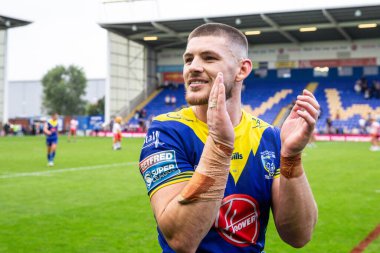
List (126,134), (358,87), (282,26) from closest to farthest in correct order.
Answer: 1. (282,26)
2. (358,87)
3. (126,134)

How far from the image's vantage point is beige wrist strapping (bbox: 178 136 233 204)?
6.98 ft

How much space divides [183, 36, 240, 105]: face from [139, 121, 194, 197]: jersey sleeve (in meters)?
0.21

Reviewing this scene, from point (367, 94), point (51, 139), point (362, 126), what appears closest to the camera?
point (51, 139)

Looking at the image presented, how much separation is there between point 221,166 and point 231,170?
384 mm

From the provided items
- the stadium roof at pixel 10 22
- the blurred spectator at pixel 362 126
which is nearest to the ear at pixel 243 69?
the blurred spectator at pixel 362 126

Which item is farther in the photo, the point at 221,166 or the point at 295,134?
the point at 295,134

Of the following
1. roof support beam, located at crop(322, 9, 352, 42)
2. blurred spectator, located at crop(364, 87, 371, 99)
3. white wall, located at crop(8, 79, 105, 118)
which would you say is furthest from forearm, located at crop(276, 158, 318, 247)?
white wall, located at crop(8, 79, 105, 118)

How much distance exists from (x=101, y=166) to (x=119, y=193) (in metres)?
6.26

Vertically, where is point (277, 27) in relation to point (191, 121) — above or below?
above

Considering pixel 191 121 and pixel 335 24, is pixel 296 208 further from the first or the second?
pixel 335 24

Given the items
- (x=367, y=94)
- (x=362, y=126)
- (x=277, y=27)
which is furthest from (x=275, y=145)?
(x=367, y=94)

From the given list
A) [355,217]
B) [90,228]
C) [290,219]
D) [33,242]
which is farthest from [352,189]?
[290,219]

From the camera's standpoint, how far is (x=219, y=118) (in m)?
2.09

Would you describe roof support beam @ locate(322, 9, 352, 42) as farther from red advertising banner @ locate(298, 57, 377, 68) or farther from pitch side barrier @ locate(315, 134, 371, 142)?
pitch side barrier @ locate(315, 134, 371, 142)
